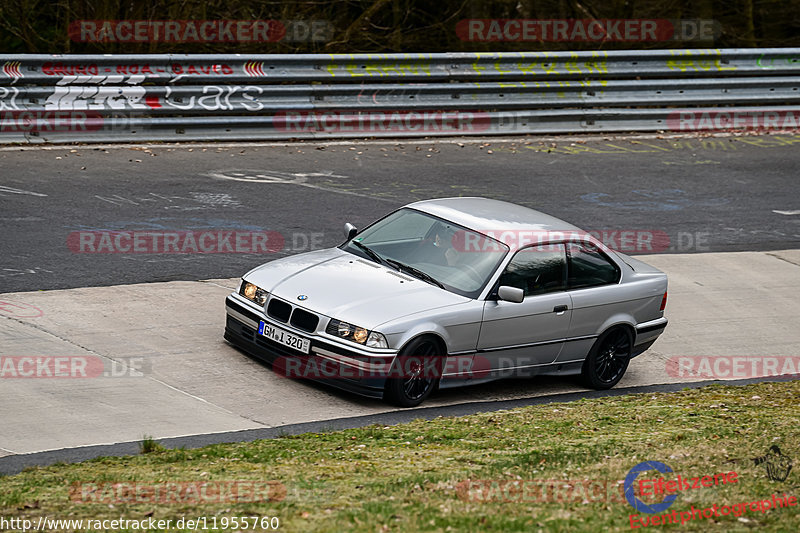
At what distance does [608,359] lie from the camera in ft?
32.0

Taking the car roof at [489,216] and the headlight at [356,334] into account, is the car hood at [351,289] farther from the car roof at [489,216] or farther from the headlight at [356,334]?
the car roof at [489,216]

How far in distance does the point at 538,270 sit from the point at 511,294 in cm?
61

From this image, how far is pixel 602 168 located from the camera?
17.0 meters

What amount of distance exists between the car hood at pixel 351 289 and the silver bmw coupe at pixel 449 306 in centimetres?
1

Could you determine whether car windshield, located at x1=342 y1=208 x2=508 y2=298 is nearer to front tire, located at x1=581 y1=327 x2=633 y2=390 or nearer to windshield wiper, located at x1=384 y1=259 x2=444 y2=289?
windshield wiper, located at x1=384 y1=259 x2=444 y2=289

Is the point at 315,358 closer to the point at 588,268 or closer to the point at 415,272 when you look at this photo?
the point at 415,272

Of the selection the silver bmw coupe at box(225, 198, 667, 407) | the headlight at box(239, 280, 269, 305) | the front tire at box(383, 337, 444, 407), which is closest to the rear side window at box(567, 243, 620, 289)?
the silver bmw coupe at box(225, 198, 667, 407)

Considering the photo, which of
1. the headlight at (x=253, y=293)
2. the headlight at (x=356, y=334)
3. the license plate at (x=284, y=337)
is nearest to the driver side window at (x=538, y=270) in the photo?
the headlight at (x=356, y=334)

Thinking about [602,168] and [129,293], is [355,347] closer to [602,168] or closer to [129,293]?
[129,293]

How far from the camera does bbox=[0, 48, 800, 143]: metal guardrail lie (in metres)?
15.6

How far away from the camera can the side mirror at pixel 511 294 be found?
342 inches

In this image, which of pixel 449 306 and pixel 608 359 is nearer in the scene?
pixel 449 306

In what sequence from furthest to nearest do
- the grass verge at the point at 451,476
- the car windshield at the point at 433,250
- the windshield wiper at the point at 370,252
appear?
the windshield wiper at the point at 370,252 < the car windshield at the point at 433,250 < the grass verge at the point at 451,476

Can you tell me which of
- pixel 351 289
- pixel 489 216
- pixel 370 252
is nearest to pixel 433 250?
pixel 370 252
